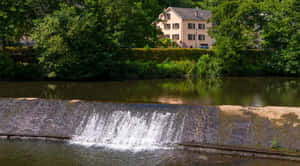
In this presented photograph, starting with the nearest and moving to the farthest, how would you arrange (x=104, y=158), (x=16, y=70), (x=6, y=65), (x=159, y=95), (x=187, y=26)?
1. (x=104, y=158)
2. (x=159, y=95)
3. (x=6, y=65)
4. (x=16, y=70)
5. (x=187, y=26)

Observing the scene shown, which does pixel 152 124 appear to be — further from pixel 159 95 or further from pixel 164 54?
pixel 164 54

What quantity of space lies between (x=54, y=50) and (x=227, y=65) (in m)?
22.2

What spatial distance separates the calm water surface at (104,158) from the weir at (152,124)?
0.73 meters

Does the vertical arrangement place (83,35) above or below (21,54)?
above

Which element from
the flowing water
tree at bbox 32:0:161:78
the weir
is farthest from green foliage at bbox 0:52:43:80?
the flowing water

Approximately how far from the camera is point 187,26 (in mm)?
72062

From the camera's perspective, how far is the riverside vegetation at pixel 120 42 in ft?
103

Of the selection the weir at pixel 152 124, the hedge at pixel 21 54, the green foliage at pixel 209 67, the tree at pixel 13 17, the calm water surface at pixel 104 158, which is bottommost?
the green foliage at pixel 209 67

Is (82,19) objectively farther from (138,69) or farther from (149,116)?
(149,116)

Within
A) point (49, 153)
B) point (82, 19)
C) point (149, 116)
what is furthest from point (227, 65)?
point (49, 153)

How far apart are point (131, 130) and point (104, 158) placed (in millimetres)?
2666

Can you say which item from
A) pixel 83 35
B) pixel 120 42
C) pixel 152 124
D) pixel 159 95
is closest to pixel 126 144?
pixel 152 124

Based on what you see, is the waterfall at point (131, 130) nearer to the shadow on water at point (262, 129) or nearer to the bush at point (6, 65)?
the shadow on water at point (262, 129)

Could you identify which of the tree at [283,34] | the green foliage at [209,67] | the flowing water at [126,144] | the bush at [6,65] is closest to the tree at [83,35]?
the bush at [6,65]
